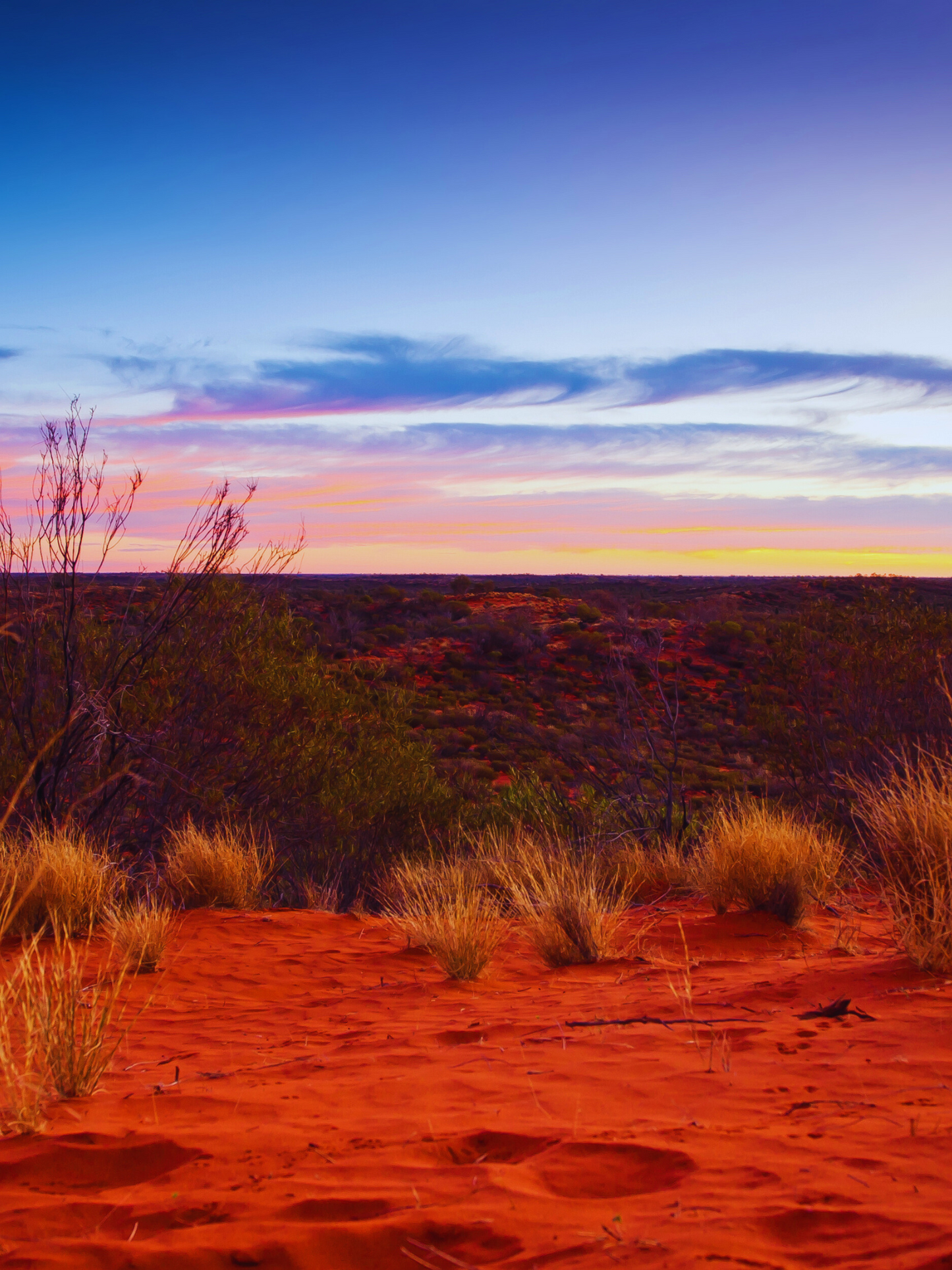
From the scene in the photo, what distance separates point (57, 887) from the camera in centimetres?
649

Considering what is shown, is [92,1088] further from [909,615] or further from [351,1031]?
[909,615]

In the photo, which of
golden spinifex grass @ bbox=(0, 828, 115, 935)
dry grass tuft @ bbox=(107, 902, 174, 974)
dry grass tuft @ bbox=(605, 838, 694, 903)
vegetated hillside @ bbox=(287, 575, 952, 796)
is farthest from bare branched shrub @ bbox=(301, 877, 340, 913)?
vegetated hillside @ bbox=(287, 575, 952, 796)

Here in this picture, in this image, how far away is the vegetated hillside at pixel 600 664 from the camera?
12.9 metres

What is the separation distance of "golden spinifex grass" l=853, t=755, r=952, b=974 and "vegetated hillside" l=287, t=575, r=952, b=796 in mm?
4570

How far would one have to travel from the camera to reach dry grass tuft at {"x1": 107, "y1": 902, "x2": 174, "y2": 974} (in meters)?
5.72

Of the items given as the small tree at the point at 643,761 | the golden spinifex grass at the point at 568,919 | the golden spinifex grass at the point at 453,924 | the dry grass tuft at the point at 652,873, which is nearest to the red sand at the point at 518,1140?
the golden spinifex grass at the point at 453,924

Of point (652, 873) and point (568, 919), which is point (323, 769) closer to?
point (652, 873)

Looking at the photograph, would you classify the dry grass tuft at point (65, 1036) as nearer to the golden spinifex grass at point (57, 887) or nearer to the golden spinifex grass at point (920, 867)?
the golden spinifex grass at point (57, 887)

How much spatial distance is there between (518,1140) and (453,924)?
9.43ft

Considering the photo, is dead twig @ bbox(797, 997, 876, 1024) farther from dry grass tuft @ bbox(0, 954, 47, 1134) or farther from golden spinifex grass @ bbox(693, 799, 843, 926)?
dry grass tuft @ bbox(0, 954, 47, 1134)

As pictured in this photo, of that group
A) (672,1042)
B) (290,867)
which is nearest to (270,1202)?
(672,1042)

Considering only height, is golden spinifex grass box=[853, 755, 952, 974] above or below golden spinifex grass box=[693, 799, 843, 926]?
above

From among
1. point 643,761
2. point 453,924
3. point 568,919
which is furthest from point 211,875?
point 643,761

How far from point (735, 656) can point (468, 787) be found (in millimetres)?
23104
